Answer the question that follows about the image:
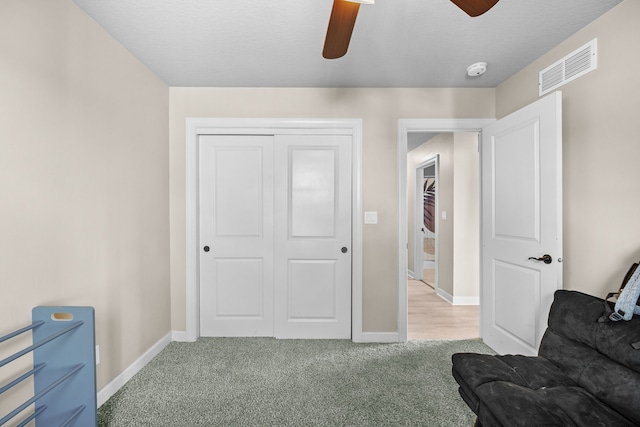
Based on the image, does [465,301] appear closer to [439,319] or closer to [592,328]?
[439,319]

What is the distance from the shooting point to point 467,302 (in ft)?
13.8

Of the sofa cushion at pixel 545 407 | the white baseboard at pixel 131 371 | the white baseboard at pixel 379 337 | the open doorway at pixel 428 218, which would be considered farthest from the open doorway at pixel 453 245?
the white baseboard at pixel 131 371

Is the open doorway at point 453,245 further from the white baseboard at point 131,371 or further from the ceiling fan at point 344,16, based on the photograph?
the ceiling fan at point 344,16

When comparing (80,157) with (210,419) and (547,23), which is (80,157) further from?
(547,23)

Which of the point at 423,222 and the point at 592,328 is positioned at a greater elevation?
the point at 423,222

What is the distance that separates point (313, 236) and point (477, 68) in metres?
2.00

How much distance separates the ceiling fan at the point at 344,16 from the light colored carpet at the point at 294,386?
206cm

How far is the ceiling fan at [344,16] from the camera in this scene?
3.87ft

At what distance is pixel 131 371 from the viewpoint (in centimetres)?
231

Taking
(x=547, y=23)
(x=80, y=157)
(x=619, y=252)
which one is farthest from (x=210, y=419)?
(x=547, y=23)

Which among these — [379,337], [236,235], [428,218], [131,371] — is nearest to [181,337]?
[131,371]

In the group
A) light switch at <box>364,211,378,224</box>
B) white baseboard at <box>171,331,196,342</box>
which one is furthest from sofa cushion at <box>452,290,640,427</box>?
white baseboard at <box>171,331,196,342</box>

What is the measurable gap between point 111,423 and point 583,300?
2743mm

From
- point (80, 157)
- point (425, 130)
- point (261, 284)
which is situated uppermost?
point (425, 130)
